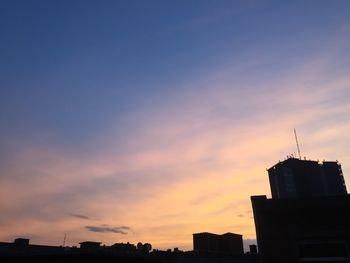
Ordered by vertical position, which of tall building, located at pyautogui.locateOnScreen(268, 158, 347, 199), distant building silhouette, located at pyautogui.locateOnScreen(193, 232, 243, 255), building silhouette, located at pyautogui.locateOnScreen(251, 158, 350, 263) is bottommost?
building silhouette, located at pyautogui.locateOnScreen(251, 158, 350, 263)

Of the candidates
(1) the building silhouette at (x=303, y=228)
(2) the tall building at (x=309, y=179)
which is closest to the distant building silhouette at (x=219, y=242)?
(1) the building silhouette at (x=303, y=228)

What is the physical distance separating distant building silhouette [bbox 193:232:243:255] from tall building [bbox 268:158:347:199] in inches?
4574

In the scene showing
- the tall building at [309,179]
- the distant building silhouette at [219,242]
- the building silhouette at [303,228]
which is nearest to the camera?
the building silhouette at [303,228]

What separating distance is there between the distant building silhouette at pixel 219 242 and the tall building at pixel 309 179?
11619 cm

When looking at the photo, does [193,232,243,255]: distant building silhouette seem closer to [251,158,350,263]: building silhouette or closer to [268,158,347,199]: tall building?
[251,158,350,263]: building silhouette

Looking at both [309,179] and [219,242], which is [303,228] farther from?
[309,179]

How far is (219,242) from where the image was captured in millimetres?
86750

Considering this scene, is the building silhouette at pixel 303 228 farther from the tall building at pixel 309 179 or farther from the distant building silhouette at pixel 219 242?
the tall building at pixel 309 179

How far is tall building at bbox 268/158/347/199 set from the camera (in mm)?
194125

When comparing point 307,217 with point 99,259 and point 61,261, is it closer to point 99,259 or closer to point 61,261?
point 99,259

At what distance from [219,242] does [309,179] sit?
129824 mm

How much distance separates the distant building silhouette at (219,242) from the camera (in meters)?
85.2

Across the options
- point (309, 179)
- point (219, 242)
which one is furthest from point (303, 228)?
point (309, 179)

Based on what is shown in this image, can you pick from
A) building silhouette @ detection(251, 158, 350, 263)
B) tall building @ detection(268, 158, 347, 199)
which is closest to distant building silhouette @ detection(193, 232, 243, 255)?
building silhouette @ detection(251, 158, 350, 263)
